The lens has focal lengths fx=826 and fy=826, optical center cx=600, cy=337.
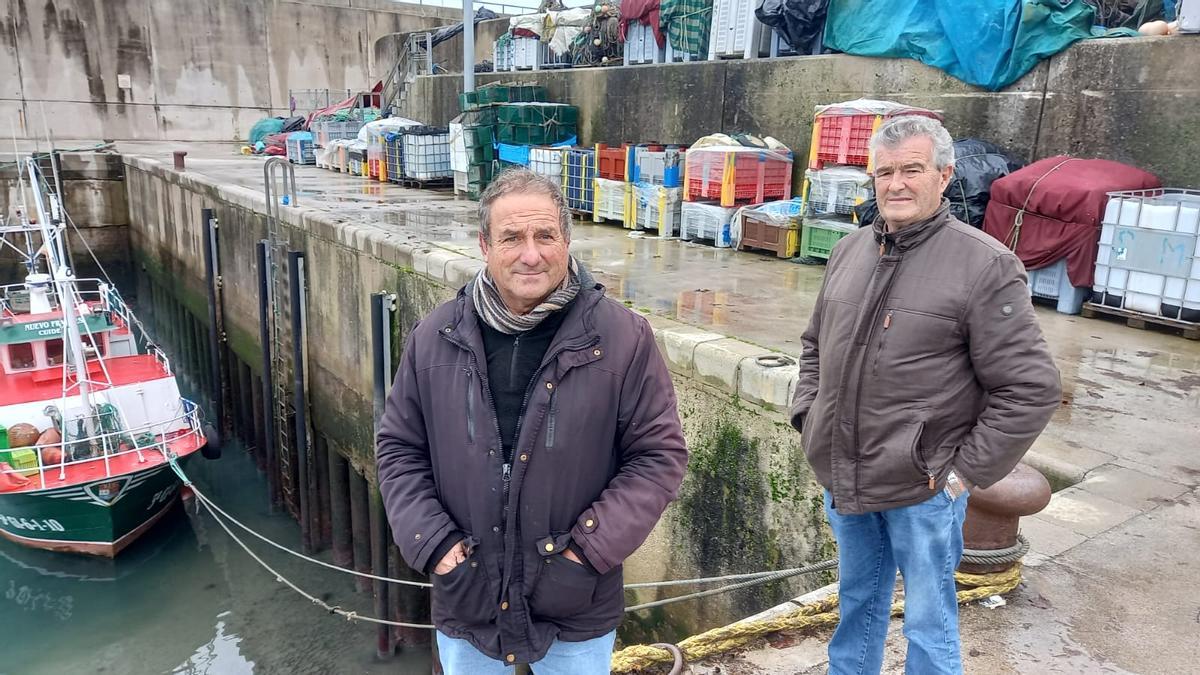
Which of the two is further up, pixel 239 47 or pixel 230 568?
pixel 239 47

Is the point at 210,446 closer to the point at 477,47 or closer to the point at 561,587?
the point at 561,587

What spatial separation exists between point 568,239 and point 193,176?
17232 millimetres

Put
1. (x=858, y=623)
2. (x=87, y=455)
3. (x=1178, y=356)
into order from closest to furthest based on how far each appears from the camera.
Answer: (x=858, y=623) < (x=1178, y=356) < (x=87, y=455)

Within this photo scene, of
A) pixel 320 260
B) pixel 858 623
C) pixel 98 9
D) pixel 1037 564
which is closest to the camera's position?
pixel 858 623

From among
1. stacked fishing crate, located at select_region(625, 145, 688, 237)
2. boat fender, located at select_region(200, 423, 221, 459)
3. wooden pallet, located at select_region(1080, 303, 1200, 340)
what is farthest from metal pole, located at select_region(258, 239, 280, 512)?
wooden pallet, located at select_region(1080, 303, 1200, 340)

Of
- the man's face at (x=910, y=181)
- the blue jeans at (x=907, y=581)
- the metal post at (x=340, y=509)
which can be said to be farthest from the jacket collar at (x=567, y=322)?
the metal post at (x=340, y=509)

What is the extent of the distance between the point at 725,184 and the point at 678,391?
16.7 ft

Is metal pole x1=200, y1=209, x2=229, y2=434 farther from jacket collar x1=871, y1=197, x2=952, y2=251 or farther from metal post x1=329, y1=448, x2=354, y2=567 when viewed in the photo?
jacket collar x1=871, y1=197, x2=952, y2=251

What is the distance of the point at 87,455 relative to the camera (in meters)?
9.76

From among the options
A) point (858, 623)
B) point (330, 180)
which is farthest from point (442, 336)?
point (330, 180)

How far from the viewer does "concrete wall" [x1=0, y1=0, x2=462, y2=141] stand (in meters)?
27.8

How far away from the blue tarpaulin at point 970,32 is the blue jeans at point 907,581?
23.5 feet

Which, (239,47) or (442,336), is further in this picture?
(239,47)

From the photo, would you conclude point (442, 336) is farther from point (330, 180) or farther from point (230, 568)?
point (330, 180)
